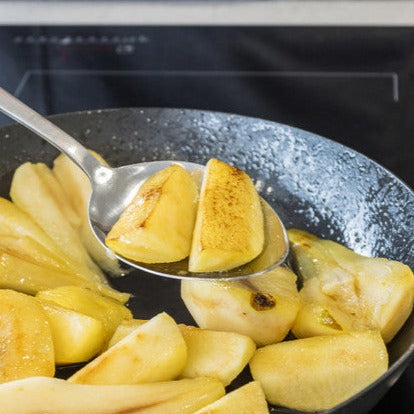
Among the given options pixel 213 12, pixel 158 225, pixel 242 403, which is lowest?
pixel 242 403

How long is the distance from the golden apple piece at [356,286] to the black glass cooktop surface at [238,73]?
1.28ft

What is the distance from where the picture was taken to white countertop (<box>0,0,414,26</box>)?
1.73 metres

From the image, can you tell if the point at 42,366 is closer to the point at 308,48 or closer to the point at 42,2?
the point at 308,48

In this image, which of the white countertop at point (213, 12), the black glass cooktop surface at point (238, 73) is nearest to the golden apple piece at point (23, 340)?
the black glass cooktop surface at point (238, 73)

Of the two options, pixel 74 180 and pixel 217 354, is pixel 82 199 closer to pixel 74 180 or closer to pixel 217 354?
pixel 74 180

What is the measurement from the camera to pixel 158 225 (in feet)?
2.94

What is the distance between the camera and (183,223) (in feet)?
3.08

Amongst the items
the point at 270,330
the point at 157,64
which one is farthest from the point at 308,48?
the point at 270,330

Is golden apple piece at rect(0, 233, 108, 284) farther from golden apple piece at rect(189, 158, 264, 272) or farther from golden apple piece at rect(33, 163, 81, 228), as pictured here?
golden apple piece at rect(189, 158, 264, 272)

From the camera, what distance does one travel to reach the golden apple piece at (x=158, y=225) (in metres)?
0.89

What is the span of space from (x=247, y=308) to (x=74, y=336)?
7.8 inches

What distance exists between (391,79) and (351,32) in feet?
0.62

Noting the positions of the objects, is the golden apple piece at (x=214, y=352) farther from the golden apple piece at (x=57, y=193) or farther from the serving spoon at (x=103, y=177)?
the golden apple piece at (x=57, y=193)

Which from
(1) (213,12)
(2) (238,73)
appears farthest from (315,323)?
(1) (213,12)
